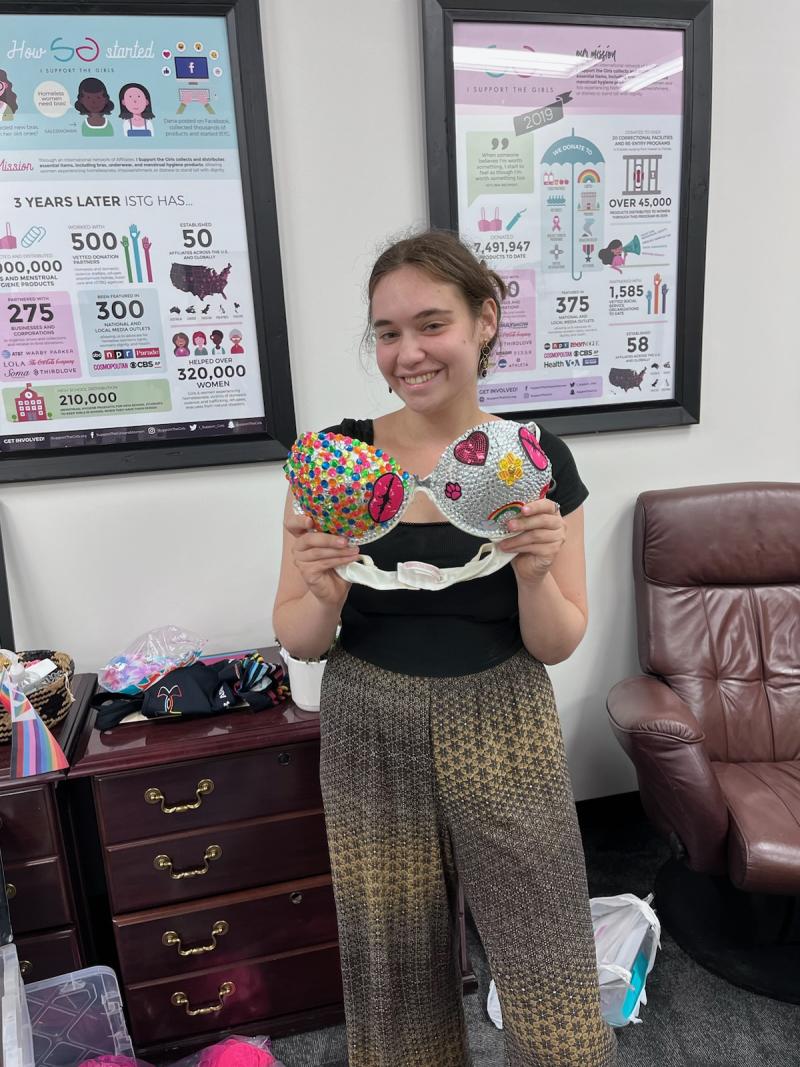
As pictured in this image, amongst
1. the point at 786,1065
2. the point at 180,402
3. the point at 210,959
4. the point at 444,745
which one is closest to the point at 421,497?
the point at 444,745

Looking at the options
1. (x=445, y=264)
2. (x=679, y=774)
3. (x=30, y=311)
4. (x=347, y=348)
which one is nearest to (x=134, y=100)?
(x=30, y=311)

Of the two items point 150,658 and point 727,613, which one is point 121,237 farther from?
point 727,613

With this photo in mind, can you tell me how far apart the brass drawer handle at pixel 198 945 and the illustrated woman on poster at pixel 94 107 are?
1712 millimetres

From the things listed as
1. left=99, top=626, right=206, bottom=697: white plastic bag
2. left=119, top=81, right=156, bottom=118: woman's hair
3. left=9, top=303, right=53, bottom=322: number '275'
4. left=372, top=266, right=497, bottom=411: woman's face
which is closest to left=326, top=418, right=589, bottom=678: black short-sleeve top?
left=372, top=266, right=497, bottom=411: woman's face

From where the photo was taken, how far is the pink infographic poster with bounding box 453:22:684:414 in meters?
1.78

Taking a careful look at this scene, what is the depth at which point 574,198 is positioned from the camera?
1.88 metres

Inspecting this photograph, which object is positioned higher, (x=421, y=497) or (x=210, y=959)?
(x=421, y=497)

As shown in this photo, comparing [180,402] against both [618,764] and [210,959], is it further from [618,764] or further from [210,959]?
[618,764]

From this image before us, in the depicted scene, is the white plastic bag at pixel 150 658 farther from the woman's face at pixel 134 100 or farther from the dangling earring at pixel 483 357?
the woman's face at pixel 134 100

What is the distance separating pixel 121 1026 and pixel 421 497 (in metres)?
1.24

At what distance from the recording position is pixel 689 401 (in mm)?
2051

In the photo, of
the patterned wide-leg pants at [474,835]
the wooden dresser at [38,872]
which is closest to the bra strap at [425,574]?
the patterned wide-leg pants at [474,835]

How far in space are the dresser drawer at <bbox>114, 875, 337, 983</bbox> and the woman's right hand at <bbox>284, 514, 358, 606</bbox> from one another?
0.84 m

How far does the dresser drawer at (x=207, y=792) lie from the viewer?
57.9 inches
